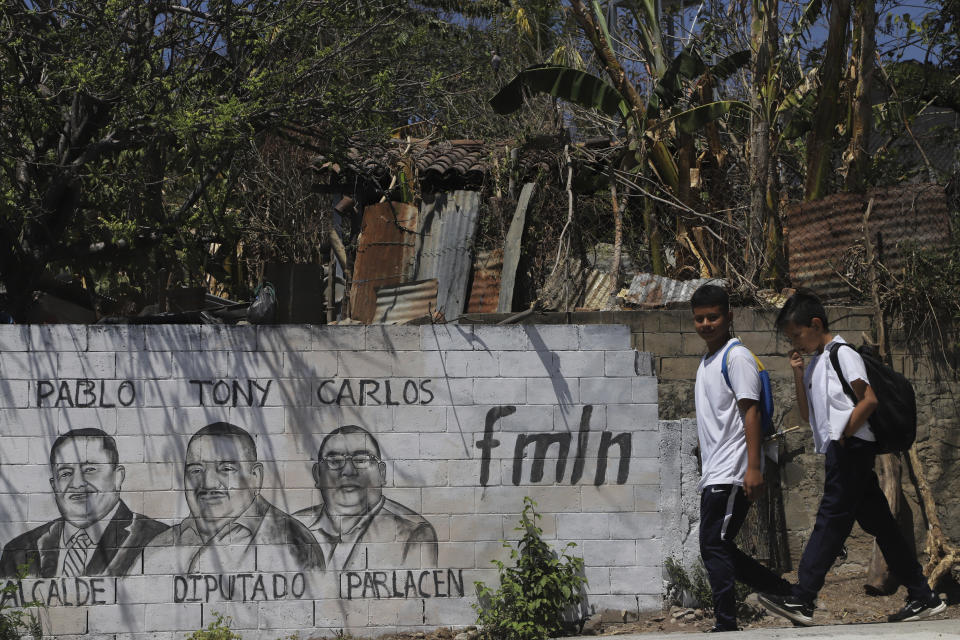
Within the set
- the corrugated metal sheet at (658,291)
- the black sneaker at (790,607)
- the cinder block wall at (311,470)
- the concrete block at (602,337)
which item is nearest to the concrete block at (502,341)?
the cinder block wall at (311,470)

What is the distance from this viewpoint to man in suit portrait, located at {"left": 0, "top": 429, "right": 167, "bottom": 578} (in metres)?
5.85

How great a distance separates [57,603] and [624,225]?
7.30m

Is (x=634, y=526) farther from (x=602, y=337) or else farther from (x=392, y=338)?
(x=392, y=338)

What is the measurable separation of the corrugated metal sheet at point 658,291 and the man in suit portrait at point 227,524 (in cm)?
374

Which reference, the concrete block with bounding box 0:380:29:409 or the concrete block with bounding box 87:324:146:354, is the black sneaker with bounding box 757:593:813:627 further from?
the concrete block with bounding box 0:380:29:409

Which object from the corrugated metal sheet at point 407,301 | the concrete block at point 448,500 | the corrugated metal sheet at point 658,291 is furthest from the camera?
the corrugated metal sheet at point 658,291

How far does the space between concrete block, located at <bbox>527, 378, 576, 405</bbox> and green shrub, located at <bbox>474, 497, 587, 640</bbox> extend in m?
0.66

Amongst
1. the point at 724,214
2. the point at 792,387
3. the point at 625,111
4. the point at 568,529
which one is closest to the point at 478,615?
the point at 568,529

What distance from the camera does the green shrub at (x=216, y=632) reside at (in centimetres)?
572

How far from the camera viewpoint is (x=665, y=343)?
752 centimetres

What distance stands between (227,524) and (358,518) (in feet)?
2.75

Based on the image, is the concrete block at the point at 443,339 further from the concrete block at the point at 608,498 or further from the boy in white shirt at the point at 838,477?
the boy in white shirt at the point at 838,477

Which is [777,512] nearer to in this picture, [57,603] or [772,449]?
[772,449]

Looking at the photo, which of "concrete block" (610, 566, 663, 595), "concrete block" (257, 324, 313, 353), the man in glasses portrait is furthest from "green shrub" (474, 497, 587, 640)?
"concrete block" (257, 324, 313, 353)
